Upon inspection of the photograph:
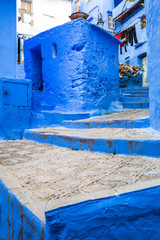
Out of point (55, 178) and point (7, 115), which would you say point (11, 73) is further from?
point (55, 178)

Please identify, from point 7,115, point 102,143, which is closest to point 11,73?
point 7,115

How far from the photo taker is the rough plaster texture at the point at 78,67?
552cm

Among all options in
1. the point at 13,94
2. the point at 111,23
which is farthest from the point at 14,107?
the point at 111,23

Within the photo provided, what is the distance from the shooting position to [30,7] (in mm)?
18094

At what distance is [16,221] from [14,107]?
3.56 m

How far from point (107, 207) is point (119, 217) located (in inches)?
3.7

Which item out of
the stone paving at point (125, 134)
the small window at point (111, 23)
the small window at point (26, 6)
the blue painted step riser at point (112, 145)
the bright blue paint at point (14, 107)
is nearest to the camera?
the blue painted step riser at point (112, 145)

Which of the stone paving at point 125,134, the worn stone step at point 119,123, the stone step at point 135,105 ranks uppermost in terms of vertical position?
the stone step at point 135,105

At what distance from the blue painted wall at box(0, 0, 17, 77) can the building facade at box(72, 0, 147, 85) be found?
6.63m

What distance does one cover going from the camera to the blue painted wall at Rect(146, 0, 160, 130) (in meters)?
2.68

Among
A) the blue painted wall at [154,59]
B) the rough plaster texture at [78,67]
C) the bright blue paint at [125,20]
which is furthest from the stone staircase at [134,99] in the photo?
the bright blue paint at [125,20]

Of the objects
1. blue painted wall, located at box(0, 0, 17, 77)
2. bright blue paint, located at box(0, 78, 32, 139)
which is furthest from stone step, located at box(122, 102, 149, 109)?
blue painted wall, located at box(0, 0, 17, 77)

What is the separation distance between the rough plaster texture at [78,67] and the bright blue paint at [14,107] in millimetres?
1416

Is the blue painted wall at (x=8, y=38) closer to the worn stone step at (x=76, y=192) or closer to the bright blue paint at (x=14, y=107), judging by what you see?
the bright blue paint at (x=14, y=107)
